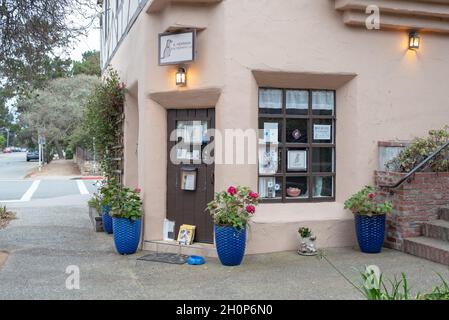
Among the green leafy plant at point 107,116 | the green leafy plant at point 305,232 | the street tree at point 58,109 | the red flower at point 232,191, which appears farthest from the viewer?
the street tree at point 58,109

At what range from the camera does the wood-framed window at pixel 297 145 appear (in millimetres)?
7379

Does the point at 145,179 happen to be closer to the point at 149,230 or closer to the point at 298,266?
the point at 149,230

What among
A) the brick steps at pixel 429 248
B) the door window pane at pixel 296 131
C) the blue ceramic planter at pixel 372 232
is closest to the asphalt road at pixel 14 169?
the door window pane at pixel 296 131

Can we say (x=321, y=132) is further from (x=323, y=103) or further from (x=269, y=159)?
(x=269, y=159)

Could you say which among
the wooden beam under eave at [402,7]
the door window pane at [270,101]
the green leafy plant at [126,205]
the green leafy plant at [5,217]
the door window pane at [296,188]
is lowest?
the green leafy plant at [5,217]

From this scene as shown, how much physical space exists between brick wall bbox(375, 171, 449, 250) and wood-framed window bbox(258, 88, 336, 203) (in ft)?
3.50

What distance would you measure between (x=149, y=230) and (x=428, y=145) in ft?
15.3

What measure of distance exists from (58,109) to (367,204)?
27734mm

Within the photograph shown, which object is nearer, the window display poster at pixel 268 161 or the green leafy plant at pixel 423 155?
the green leafy plant at pixel 423 155

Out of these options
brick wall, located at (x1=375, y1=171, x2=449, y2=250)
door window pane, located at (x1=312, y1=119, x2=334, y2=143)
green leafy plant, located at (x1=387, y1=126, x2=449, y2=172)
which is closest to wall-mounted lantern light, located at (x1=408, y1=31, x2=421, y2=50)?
green leafy plant, located at (x1=387, y1=126, x2=449, y2=172)

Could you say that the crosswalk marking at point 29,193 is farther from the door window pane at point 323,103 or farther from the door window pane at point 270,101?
the door window pane at point 323,103

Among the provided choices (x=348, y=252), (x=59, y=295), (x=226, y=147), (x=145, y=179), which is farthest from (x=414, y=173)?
(x=59, y=295)

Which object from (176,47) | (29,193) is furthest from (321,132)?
(29,193)

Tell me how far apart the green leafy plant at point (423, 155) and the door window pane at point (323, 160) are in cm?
94
